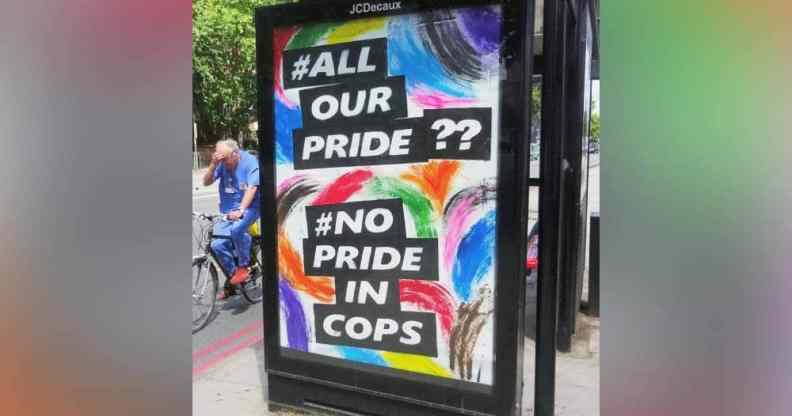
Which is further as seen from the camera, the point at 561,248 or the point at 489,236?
the point at 561,248

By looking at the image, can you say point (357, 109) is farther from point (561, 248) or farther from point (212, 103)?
point (561, 248)

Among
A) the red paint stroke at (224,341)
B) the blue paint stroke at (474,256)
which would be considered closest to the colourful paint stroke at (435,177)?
the blue paint stroke at (474,256)

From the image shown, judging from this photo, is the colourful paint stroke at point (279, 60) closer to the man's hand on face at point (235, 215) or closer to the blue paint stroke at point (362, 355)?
the blue paint stroke at point (362, 355)

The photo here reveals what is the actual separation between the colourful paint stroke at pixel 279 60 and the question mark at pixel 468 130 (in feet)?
2.98

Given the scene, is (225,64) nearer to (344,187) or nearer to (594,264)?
(344,187)

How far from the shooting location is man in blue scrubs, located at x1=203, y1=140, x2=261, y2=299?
5023 mm

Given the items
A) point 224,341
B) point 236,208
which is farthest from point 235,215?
point 224,341

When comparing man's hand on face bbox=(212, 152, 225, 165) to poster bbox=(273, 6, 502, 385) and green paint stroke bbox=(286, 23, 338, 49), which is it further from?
green paint stroke bbox=(286, 23, 338, 49)

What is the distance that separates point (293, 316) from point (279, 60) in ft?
4.48

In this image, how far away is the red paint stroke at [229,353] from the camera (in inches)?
158
